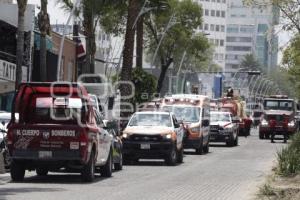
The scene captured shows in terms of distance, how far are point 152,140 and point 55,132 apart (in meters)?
8.43

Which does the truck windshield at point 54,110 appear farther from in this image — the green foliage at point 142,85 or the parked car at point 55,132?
the green foliage at point 142,85

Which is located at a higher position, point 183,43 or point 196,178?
point 183,43

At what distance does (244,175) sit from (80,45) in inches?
1527

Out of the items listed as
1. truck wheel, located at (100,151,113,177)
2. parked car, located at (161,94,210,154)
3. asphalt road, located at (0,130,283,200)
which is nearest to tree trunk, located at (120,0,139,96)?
parked car, located at (161,94,210,154)

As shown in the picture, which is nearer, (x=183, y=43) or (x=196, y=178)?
(x=196, y=178)

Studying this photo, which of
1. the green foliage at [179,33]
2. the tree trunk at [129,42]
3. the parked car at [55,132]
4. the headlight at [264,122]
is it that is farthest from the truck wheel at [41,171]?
the green foliage at [179,33]

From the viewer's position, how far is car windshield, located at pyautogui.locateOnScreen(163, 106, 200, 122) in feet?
120

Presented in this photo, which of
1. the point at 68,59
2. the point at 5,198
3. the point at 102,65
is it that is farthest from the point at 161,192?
the point at 102,65

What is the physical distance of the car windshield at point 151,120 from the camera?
97.1ft

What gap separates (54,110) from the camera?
70.5 ft

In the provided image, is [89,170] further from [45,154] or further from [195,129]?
[195,129]

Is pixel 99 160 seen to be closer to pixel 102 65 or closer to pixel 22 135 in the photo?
pixel 22 135

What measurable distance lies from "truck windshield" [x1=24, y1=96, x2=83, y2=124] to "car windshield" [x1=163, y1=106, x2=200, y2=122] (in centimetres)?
1499

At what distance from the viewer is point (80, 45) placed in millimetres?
62500
